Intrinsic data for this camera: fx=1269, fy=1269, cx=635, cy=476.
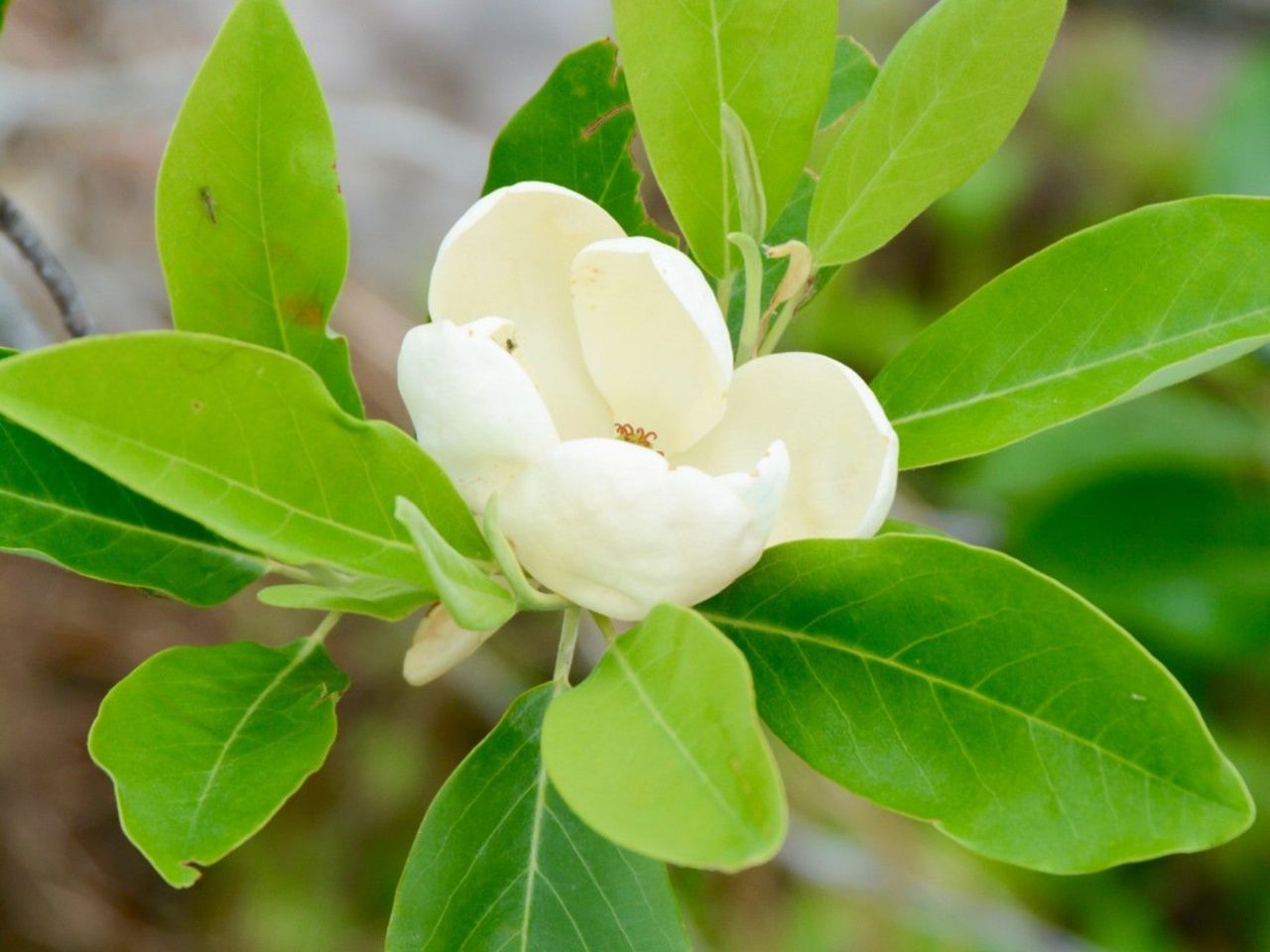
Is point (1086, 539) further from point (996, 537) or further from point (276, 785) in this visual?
point (276, 785)

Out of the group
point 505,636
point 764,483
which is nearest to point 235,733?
point 764,483

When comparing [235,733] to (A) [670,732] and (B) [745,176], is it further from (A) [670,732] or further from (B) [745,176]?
(B) [745,176]

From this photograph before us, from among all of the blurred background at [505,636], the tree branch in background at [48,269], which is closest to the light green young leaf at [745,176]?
the tree branch in background at [48,269]

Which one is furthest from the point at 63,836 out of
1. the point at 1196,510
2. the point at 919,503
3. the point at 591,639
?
the point at 1196,510

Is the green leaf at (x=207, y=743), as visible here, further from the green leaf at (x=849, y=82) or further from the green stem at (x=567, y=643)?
the green leaf at (x=849, y=82)

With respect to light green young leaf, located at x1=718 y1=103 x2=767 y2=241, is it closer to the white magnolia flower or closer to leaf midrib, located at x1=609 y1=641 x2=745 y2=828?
the white magnolia flower

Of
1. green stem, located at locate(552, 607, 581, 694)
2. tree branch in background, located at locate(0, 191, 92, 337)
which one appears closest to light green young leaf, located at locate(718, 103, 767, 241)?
green stem, located at locate(552, 607, 581, 694)
